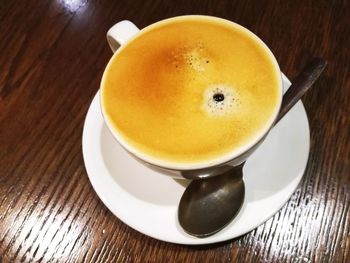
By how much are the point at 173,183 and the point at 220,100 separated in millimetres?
190

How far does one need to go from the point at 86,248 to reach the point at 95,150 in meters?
0.17

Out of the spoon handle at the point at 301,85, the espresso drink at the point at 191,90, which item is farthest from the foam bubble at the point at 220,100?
the spoon handle at the point at 301,85

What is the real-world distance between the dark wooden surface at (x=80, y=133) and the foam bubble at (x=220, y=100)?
9.0 inches

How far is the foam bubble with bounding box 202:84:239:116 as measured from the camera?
65 centimetres

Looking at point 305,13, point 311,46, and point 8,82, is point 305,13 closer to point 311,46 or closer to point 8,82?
point 311,46

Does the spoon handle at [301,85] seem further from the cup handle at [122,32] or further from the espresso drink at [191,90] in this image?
the cup handle at [122,32]

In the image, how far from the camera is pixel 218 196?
2.43 ft

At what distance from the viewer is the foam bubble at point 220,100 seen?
2.12ft

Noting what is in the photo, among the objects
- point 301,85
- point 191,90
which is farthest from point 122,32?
point 301,85

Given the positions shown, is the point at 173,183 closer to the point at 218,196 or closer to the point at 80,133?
the point at 218,196


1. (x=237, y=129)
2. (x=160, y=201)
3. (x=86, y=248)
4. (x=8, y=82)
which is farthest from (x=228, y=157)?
(x=8, y=82)

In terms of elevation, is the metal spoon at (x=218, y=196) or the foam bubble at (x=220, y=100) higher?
the foam bubble at (x=220, y=100)

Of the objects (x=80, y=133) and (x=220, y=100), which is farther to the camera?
(x=80, y=133)

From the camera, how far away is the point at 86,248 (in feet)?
2.49
